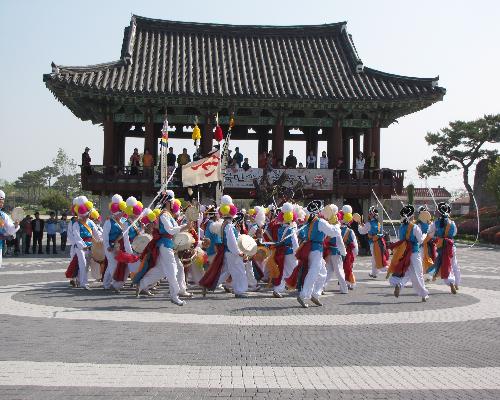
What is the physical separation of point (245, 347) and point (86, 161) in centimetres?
1800

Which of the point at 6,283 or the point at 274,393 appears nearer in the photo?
the point at 274,393

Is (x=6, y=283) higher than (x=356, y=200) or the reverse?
the reverse

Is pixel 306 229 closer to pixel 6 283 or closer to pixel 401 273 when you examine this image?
pixel 401 273

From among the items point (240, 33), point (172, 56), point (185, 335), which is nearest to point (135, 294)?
point (185, 335)

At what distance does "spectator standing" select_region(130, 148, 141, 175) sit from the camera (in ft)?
80.4

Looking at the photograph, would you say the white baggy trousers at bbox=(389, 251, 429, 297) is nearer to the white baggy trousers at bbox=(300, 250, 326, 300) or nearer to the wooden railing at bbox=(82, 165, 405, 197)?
the white baggy trousers at bbox=(300, 250, 326, 300)

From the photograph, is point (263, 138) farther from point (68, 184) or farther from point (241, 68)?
point (68, 184)

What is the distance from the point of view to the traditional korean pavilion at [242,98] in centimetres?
2475

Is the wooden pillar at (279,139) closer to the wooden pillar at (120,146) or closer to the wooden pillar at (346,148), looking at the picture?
the wooden pillar at (346,148)

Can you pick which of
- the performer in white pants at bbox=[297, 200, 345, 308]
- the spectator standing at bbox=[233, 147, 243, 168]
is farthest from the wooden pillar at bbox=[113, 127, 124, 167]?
the performer in white pants at bbox=[297, 200, 345, 308]

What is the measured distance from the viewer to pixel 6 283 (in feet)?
47.3

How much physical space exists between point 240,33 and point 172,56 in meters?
4.10

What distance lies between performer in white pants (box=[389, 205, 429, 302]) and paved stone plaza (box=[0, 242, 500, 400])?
0.33 metres

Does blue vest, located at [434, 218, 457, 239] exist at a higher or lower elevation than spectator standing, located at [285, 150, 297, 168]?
lower
